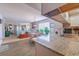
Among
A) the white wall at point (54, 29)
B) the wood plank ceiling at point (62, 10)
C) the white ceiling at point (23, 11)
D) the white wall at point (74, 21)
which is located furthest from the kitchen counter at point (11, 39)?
the white wall at point (74, 21)

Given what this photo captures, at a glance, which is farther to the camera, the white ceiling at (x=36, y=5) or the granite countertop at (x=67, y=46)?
the white ceiling at (x=36, y=5)

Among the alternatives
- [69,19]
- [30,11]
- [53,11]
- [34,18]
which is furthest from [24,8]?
[69,19]

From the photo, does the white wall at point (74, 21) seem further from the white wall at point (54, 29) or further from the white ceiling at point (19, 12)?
the white ceiling at point (19, 12)

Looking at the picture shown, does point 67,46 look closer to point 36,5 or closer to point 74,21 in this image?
point 74,21

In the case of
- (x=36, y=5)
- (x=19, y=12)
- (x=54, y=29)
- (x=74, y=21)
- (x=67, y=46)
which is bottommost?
(x=67, y=46)

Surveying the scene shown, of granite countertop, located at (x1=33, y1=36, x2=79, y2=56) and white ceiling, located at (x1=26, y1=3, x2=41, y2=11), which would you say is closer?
granite countertop, located at (x1=33, y1=36, x2=79, y2=56)

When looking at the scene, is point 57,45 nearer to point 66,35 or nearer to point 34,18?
point 66,35

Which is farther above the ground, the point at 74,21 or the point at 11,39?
the point at 74,21

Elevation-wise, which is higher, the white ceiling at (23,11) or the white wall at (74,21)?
the white ceiling at (23,11)

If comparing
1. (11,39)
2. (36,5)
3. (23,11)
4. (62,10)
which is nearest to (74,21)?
(62,10)

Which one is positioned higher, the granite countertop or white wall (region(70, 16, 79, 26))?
white wall (region(70, 16, 79, 26))

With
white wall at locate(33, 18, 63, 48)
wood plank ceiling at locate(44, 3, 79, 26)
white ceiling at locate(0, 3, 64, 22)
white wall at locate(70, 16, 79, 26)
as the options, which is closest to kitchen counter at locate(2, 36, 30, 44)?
white ceiling at locate(0, 3, 64, 22)

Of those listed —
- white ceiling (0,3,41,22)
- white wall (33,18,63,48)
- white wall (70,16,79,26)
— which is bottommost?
white wall (33,18,63,48)

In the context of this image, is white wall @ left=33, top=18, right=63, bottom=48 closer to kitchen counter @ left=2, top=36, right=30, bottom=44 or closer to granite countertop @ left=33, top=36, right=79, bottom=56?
granite countertop @ left=33, top=36, right=79, bottom=56
